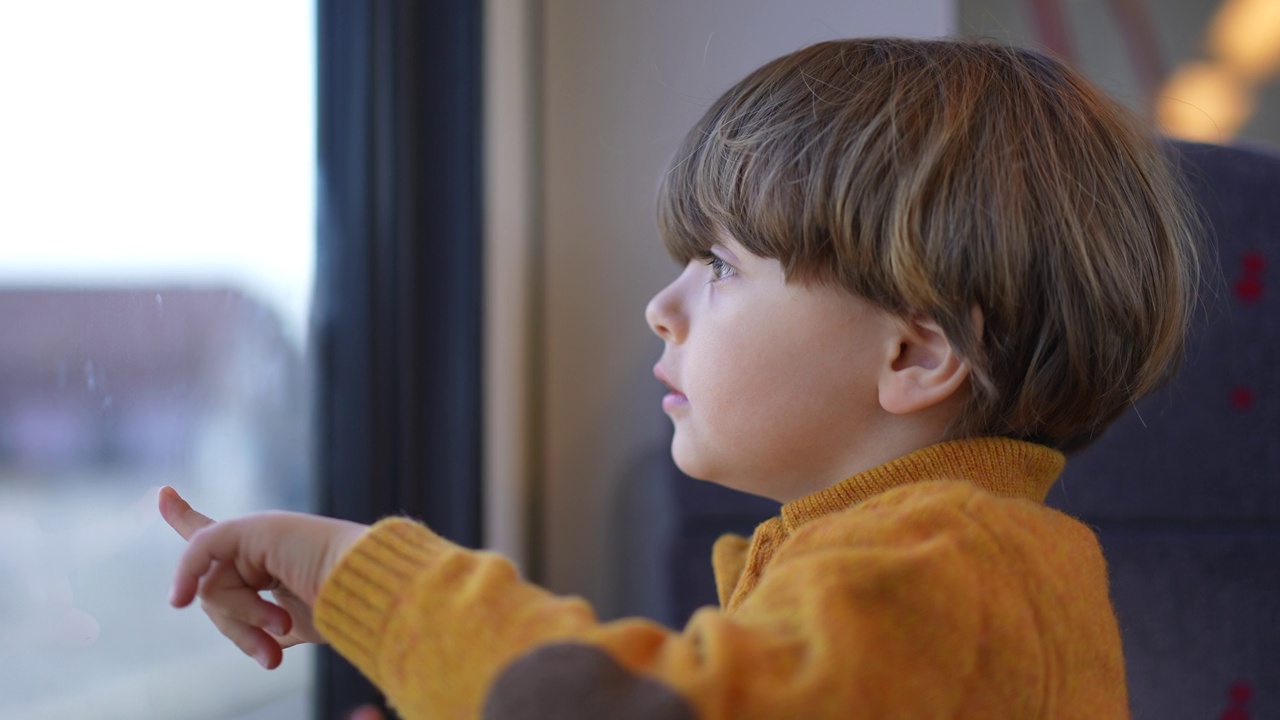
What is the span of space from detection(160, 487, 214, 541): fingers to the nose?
329 millimetres

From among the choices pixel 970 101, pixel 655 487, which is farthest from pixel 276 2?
pixel 655 487

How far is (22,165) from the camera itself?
58 cm

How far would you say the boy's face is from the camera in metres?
0.67

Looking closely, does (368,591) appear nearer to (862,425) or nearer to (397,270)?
(862,425)

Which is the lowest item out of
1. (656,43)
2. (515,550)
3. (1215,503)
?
(515,550)

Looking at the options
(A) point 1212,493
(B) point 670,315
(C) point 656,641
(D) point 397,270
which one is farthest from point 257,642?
(A) point 1212,493

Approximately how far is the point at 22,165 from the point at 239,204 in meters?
0.28

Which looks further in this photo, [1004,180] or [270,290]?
[270,290]

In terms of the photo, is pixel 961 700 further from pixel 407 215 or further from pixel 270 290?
pixel 407 215

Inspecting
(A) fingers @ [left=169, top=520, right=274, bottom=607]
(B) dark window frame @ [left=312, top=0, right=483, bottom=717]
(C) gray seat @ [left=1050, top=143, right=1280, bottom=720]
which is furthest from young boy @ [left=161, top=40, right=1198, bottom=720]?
(B) dark window frame @ [left=312, top=0, right=483, bottom=717]

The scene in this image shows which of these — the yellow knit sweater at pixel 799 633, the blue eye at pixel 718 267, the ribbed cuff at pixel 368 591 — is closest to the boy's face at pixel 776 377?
the blue eye at pixel 718 267

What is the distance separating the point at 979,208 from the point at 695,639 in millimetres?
323

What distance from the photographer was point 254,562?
530 mm

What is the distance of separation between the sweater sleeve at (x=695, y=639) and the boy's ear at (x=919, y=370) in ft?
0.53
